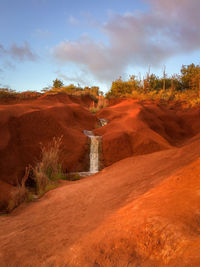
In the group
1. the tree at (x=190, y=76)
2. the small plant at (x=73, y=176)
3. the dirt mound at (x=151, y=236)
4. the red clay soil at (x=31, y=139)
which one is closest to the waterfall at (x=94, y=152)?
the red clay soil at (x=31, y=139)

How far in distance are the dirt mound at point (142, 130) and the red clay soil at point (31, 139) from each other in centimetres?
120

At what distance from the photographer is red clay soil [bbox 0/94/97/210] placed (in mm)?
6871

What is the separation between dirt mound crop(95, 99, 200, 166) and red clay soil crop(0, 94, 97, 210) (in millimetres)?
1202

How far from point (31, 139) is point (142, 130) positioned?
510 cm

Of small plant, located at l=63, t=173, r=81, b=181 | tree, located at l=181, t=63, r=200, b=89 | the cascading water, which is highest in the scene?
tree, located at l=181, t=63, r=200, b=89

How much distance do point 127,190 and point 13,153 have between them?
499 centimetres

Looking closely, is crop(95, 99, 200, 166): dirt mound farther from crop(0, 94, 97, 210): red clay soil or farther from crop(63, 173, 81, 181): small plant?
crop(63, 173, 81, 181): small plant

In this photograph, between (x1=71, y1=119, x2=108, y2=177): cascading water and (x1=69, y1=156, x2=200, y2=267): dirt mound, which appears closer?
(x1=69, y1=156, x2=200, y2=267): dirt mound

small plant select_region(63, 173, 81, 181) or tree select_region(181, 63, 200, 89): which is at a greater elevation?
tree select_region(181, 63, 200, 89)

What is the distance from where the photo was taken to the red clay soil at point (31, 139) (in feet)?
22.5

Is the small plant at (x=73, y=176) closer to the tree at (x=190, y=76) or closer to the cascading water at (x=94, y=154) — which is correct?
A: the cascading water at (x=94, y=154)

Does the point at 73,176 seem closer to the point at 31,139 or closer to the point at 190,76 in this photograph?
the point at 31,139

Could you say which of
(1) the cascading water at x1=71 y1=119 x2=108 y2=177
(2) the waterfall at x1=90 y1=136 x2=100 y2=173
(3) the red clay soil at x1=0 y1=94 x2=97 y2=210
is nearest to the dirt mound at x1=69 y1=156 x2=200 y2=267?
(3) the red clay soil at x1=0 y1=94 x2=97 y2=210

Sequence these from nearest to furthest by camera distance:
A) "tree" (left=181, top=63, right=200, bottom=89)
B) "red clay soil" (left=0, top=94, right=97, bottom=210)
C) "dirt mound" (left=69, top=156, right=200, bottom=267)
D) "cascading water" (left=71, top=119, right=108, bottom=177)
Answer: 1. "dirt mound" (left=69, top=156, right=200, bottom=267)
2. "red clay soil" (left=0, top=94, right=97, bottom=210)
3. "cascading water" (left=71, top=119, right=108, bottom=177)
4. "tree" (left=181, top=63, right=200, bottom=89)
